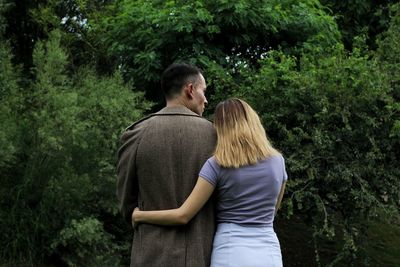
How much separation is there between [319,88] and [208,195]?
4.33 meters

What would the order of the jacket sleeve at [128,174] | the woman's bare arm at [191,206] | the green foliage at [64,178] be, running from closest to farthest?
the woman's bare arm at [191,206] < the jacket sleeve at [128,174] < the green foliage at [64,178]

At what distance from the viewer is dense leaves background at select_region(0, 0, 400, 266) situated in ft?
22.3

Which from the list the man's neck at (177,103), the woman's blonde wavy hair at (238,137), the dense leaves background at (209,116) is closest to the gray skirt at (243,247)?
the woman's blonde wavy hair at (238,137)

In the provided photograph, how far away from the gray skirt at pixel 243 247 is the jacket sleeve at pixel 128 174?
461mm

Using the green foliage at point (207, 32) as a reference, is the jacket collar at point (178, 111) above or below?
below

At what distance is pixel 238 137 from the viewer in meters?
2.90

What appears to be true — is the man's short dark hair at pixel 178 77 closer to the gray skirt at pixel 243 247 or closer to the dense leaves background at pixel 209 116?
the gray skirt at pixel 243 247

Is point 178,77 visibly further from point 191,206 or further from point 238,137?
point 191,206

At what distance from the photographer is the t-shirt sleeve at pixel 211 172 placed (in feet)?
9.28

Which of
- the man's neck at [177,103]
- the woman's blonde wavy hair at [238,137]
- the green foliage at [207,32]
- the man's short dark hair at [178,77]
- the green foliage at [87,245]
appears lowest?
the green foliage at [87,245]

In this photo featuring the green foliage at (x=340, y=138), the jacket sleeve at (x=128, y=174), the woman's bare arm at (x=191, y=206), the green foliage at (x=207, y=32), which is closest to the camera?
the woman's bare arm at (x=191, y=206)

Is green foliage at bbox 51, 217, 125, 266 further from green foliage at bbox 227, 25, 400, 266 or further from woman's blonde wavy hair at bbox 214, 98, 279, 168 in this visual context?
woman's blonde wavy hair at bbox 214, 98, 279, 168

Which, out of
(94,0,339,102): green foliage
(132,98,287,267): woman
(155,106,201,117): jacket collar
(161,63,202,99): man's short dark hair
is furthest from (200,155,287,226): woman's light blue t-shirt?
(94,0,339,102): green foliage

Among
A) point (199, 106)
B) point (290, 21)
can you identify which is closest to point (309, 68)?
point (290, 21)
